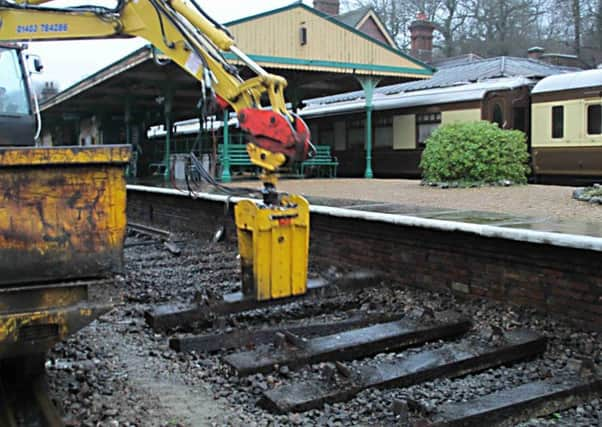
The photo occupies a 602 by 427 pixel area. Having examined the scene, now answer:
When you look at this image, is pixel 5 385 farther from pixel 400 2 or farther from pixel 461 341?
pixel 400 2

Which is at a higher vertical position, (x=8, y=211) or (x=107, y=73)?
(x=107, y=73)

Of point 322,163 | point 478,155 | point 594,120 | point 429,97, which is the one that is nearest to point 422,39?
point 429,97

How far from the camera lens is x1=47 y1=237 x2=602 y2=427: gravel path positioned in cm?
372

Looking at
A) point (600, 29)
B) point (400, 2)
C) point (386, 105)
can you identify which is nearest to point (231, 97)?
point (386, 105)

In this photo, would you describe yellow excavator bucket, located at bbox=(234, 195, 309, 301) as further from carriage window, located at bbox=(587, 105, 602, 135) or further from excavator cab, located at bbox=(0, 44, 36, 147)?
carriage window, located at bbox=(587, 105, 602, 135)

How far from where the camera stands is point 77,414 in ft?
11.8

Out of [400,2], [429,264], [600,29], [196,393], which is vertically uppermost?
A: [400,2]

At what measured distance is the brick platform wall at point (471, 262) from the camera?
472cm

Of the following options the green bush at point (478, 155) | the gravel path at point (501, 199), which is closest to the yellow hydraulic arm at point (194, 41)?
the gravel path at point (501, 199)

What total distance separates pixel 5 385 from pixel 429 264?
3.80 m

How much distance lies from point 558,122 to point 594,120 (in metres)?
1.02

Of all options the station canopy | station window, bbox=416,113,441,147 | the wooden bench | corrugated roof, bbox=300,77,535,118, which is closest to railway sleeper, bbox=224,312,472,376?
the station canopy

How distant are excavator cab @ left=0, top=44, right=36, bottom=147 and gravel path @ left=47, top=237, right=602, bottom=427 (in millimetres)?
1966

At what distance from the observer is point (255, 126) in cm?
527
